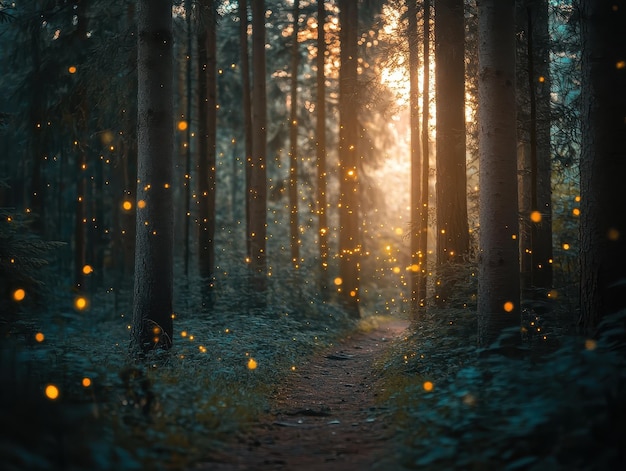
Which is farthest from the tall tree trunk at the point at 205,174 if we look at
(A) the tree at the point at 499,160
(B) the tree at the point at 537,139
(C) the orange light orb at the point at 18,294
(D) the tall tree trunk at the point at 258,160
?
(A) the tree at the point at 499,160

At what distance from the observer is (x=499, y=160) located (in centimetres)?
834

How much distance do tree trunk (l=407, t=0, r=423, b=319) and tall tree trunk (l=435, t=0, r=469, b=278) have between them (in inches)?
111

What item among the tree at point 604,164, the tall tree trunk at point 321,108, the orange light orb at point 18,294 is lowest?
the orange light orb at point 18,294

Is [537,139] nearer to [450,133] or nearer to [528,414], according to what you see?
[450,133]

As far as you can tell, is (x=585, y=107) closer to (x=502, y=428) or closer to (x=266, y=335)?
(x=502, y=428)

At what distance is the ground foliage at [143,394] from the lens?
4.54 metres

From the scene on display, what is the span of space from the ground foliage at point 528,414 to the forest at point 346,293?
25 millimetres

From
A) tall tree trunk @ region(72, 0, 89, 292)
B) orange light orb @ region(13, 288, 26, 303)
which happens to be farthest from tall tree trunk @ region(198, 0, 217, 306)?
orange light orb @ region(13, 288, 26, 303)

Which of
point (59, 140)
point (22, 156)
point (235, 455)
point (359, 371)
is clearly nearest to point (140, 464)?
point (235, 455)

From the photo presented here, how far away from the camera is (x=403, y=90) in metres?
19.8

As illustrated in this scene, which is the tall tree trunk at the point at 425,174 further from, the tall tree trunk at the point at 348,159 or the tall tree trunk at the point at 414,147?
the tall tree trunk at the point at 348,159

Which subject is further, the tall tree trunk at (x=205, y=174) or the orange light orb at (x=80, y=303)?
the orange light orb at (x=80, y=303)

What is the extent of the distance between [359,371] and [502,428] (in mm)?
7245

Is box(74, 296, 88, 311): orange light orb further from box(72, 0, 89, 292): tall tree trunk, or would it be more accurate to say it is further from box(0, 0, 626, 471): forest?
box(72, 0, 89, 292): tall tree trunk
